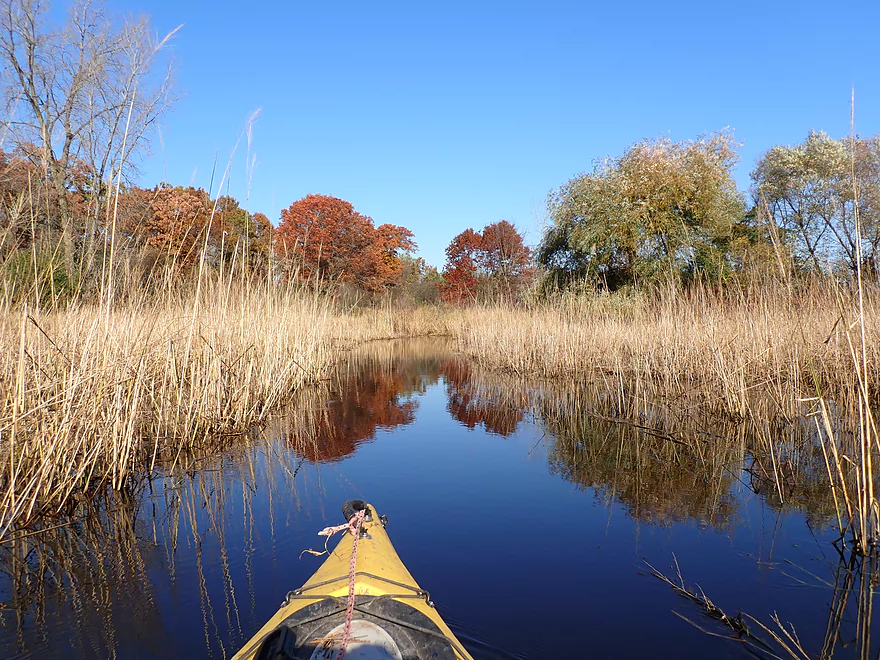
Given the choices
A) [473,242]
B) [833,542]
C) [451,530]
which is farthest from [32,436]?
[473,242]

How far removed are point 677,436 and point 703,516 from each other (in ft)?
5.82

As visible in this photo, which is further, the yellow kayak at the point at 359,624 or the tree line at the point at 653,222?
the tree line at the point at 653,222

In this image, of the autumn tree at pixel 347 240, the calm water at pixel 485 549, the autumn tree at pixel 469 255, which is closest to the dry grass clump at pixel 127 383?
the calm water at pixel 485 549

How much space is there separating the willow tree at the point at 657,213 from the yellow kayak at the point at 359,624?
458 inches

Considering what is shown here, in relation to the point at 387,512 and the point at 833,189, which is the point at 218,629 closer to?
the point at 387,512

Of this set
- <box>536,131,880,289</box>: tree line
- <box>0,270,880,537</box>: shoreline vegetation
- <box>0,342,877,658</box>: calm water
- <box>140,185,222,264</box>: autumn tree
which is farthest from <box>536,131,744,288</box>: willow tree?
<box>140,185,222,264</box>: autumn tree

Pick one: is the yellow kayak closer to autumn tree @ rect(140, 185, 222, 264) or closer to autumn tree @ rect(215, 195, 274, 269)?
A: autumn tree @ rect(140, 185, 222, 264)

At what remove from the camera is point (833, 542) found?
297 centimetres

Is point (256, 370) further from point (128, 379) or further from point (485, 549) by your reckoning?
point (485, 549)

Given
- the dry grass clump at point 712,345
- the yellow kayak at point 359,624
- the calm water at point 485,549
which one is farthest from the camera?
the dry grass clump at point 712,345

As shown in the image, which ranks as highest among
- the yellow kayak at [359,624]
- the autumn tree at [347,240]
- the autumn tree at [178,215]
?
the autumn tree at [347,240]

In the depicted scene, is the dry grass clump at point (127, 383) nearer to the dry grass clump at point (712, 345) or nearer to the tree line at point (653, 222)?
the dry grass clump at point (712, 345)

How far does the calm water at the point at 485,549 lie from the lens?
2.26 meters

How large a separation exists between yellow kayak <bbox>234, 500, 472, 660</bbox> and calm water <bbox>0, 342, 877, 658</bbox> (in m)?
0.57
